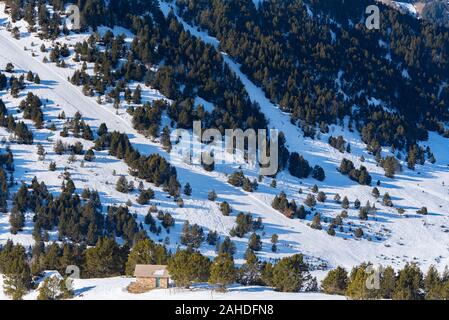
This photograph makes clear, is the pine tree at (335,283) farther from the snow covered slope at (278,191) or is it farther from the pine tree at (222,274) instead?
the snow covered slope at (278,191)

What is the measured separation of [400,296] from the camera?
52281 mm

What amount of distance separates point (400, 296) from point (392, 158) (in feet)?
186

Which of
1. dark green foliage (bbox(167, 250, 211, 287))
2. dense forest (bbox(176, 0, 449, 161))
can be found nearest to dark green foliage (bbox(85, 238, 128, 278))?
dark green foliage (bbox(167, 250, 211, 287))

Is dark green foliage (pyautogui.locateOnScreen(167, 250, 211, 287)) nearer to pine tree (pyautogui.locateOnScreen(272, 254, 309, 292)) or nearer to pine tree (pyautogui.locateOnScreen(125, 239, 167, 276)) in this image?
pine tree (pyautogui.locateOnScreen(125, 239, 167, 276))

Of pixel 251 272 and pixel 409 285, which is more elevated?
pixel 251 272

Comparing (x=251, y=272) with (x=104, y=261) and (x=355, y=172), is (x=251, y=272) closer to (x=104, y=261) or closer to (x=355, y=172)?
(x=104, y=261)

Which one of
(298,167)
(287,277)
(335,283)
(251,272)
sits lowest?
(335,283)

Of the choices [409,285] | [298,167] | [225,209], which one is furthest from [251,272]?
[298,167]

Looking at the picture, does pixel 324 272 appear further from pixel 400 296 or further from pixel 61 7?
pixel 61 7

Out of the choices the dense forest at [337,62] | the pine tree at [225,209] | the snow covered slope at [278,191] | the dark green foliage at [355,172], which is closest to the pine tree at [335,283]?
the snow covered slope at [278,191]

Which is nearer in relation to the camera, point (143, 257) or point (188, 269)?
→ point (188, 269)

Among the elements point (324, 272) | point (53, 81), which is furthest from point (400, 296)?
point (53, 81)

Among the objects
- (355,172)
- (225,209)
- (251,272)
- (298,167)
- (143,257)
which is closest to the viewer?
(143,257)

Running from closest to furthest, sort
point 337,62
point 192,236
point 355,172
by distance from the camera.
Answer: point 192,236 < point 355,172 < point 337,62
